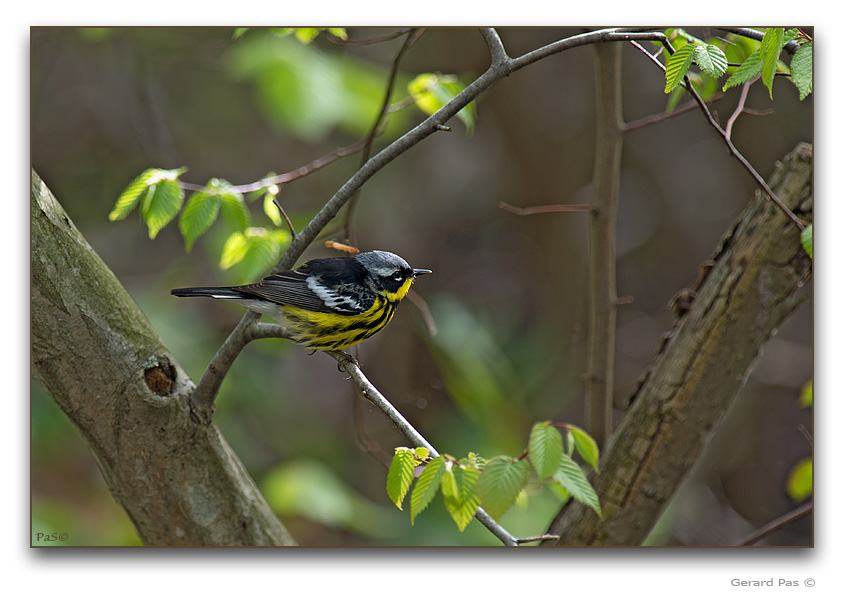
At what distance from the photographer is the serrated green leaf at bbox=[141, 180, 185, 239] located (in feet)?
6.32

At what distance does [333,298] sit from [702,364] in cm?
110

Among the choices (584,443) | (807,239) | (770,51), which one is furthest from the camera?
(807,239)

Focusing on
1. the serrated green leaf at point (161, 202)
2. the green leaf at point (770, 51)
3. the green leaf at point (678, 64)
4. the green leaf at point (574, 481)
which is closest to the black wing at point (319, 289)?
the serrated green leaf at point (161, 202)

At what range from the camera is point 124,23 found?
6.91 ft

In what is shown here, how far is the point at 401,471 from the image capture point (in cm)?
147

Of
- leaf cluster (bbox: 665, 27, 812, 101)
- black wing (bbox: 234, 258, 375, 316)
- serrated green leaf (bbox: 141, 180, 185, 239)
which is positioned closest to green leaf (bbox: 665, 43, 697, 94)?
leaf cluster (bbox: 665, 27, 812, 101)

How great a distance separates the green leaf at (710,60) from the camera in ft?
4.74

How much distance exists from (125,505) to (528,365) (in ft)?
7.80

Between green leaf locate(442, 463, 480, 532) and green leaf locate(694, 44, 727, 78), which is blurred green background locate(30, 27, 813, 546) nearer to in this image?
green leaf locate(694, 44, 727, 78)

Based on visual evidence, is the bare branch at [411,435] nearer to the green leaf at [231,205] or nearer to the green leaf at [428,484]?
the green leaf at [428,484]

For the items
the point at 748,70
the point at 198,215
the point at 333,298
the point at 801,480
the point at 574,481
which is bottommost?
the point at 801,480

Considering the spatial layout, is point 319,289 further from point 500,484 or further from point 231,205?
point 500,484

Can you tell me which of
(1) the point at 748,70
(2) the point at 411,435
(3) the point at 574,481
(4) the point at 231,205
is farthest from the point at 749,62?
(4) the point at 231,205
